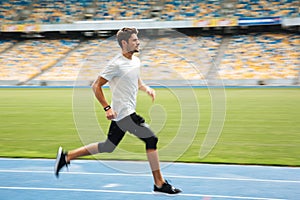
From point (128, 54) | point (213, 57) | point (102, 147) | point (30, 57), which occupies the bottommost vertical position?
point (30, 57)

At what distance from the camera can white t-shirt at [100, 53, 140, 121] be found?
17.7 feet

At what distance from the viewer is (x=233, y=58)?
34875 mm

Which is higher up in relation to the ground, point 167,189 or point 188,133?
point 167,189

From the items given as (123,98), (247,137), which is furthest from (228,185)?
(247,137)

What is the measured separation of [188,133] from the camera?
10.1m

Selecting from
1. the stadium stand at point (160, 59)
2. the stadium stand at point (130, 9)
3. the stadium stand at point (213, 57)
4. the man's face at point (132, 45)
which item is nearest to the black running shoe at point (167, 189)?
the stadium stand at point (160, 59)

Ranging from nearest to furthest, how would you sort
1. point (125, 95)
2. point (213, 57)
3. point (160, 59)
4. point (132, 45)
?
point (132, 45) → point (125, 95) → point (160, 59) → point (213, 57)

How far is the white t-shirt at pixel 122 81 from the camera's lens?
5387 mm

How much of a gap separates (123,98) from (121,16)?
36.9 m

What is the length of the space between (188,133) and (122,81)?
4867 millimetres

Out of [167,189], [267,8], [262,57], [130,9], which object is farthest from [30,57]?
[167,189]

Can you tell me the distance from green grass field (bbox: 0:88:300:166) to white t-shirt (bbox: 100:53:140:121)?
1.51 m

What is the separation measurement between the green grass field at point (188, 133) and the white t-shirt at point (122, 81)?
1.51 m

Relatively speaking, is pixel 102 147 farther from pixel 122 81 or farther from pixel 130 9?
pixel 130 9
